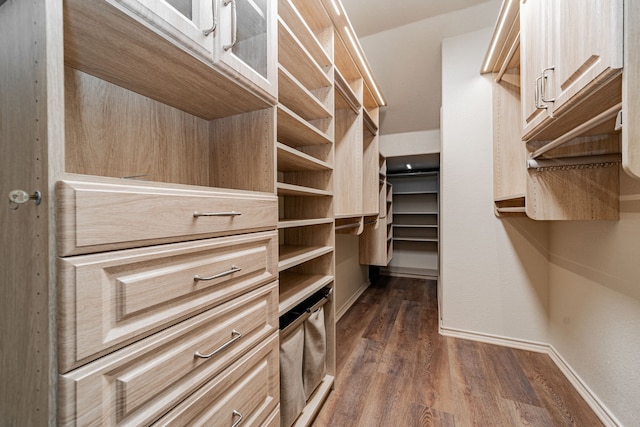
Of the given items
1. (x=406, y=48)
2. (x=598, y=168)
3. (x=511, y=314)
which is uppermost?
(x=406, y=48)

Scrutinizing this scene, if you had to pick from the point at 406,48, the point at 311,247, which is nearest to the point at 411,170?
the point at 406,48

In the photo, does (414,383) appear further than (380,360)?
No

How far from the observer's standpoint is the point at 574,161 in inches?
56.2

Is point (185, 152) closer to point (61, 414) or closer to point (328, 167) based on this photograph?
point (328, 167)

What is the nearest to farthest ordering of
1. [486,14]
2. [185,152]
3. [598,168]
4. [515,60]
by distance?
[185,152] → [598,168] → [515,60] → [486,14]

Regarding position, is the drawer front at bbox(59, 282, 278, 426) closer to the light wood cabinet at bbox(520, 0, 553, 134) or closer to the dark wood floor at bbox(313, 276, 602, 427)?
the dark wood floor at bbox(313, 276, 602, 427)

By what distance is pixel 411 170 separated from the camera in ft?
16.6

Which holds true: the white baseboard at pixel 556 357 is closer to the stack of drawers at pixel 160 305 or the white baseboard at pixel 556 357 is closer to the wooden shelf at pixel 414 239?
the stack of drawers at pixel 160 305

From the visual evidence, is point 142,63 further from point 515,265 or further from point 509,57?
point 515,265

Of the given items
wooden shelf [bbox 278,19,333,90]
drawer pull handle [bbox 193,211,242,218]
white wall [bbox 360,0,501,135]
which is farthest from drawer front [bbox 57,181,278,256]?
white wall [bbox 360,0,501,135]

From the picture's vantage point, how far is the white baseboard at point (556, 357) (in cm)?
145

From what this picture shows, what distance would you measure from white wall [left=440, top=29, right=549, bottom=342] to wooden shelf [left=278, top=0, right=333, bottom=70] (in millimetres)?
1457

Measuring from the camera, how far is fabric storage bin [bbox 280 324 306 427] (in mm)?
1228

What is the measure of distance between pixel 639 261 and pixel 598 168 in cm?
52
